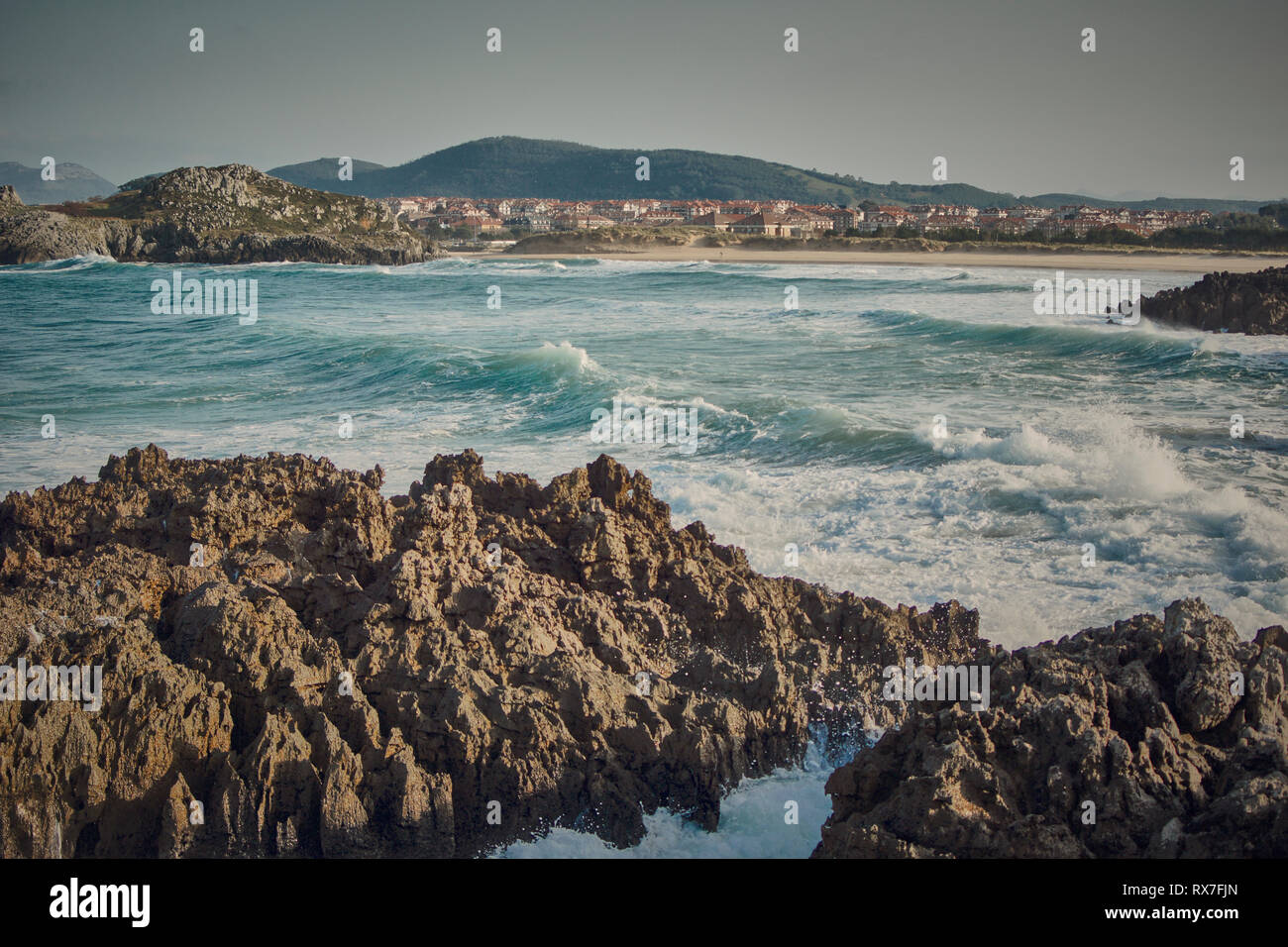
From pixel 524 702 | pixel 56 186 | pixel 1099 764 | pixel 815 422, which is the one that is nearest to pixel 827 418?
pixel 815 422

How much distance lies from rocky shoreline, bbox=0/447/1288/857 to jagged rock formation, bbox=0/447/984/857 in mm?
12

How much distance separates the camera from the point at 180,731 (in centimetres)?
381

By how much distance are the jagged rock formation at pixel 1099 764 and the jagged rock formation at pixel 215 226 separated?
68.2 meters

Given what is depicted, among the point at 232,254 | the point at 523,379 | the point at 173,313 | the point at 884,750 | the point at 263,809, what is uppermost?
the point at 232,254

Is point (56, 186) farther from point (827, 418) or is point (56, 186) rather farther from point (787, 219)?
point (827, 418)

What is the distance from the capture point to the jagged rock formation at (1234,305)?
72.6 ft

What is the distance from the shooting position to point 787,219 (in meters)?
95.2

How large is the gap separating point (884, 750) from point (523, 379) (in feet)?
49.7

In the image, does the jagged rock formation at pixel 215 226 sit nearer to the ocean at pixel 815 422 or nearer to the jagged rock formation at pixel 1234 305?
the ocean at pixel 815 422

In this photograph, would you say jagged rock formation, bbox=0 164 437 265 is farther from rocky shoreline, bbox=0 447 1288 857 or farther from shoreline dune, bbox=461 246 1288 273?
rocky shoreline, bbox=0 447 1288 857

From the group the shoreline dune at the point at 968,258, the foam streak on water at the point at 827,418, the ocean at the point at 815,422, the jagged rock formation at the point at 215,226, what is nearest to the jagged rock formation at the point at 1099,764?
the ocean at the point at 815,422

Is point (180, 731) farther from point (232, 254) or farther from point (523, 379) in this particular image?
point (232, 254)

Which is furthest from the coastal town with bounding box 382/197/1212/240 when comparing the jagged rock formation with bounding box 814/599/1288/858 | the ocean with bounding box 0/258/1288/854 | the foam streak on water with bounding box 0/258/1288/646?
the jagged rock formation with bounding box 814/599/1288/858
